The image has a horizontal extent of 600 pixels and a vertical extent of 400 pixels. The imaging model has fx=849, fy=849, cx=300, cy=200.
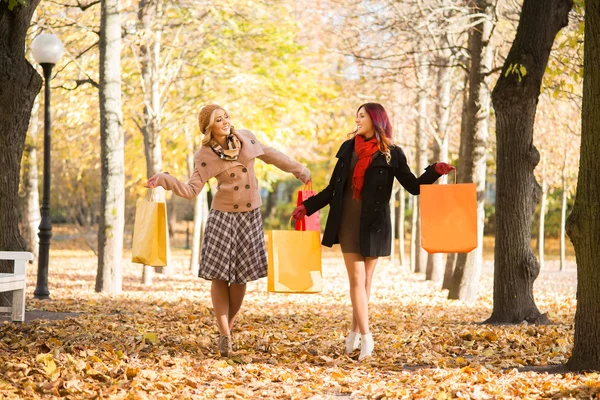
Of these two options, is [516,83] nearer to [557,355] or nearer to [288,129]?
[557,355]

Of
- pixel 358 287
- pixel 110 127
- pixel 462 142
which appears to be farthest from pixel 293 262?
pixel 462 142

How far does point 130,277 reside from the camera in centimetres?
2022

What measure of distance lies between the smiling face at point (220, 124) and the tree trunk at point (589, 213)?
2.69 metres

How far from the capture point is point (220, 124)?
22.0ft

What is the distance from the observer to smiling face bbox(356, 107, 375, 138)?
6.63 m

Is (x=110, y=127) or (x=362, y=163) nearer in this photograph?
(x=362, y=163)

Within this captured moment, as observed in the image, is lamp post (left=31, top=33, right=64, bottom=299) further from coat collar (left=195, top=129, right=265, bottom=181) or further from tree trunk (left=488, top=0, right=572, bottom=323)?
tree trunk (left=488, top=0, right=572, bottom=323)

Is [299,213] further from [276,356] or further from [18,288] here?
[18,288]

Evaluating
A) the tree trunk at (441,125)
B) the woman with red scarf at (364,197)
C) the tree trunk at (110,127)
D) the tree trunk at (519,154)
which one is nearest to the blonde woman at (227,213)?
the woman with red scarf at (364,197)

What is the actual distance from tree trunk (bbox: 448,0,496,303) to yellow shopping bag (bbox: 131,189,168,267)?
6846 millimetres

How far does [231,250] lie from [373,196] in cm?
119

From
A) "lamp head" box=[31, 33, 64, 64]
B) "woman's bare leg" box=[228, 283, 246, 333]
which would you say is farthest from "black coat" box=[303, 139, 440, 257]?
"lamp head" box=[31, 33, 64, 64]

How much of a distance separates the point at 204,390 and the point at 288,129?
586 inches

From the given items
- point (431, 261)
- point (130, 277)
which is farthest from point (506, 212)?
point (130, 277)
